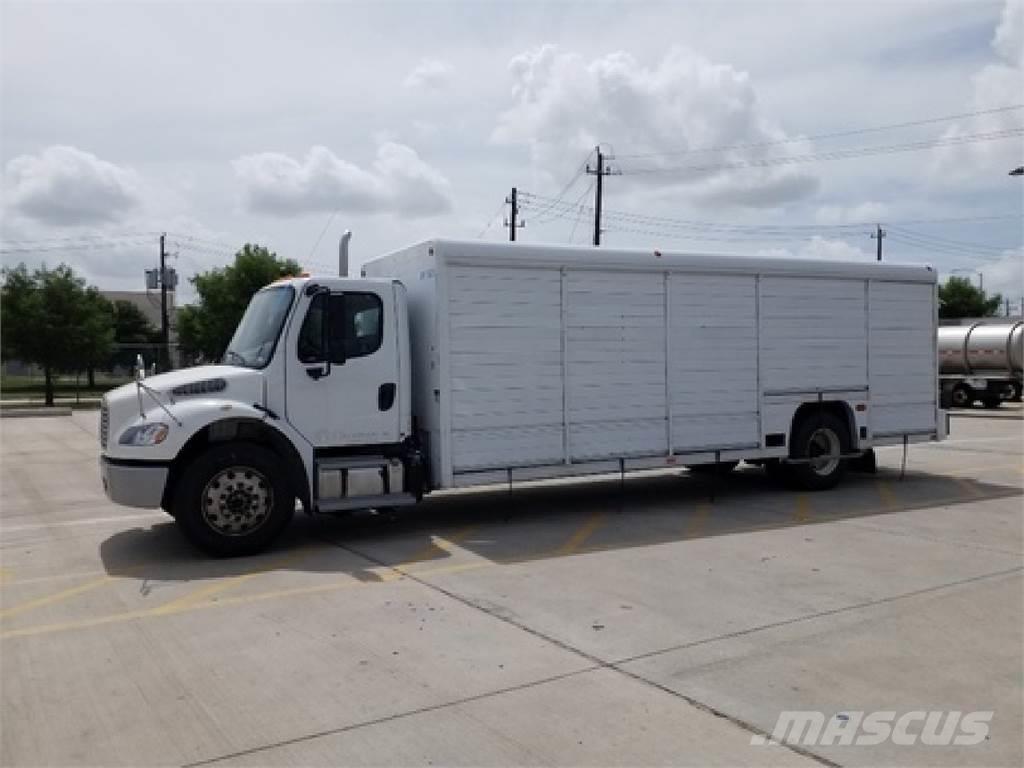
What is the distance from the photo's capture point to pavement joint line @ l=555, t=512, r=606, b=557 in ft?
28.0

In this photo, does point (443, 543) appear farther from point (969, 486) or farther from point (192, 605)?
point (969, 486)

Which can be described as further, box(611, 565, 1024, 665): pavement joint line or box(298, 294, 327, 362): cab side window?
box(298, 294, 327, 362): cab side window

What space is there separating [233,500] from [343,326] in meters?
1.98

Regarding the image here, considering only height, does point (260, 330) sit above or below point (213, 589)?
above

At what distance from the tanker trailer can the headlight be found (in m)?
29.0

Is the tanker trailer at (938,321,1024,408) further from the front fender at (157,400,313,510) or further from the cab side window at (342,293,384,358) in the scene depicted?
the front fender at (157,400,313,510)

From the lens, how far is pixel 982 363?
31922 mm

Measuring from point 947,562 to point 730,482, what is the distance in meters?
5.17

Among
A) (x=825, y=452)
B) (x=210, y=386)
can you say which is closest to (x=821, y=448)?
(x=825, y=452)

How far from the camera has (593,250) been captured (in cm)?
997

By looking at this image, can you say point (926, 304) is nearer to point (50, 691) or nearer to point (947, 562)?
point (947, 562)

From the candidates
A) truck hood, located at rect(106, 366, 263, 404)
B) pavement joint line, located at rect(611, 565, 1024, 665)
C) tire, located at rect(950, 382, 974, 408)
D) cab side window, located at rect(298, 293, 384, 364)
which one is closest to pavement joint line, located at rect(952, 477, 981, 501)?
pavement joint line, located at rect(611, 565, 1024, 665)

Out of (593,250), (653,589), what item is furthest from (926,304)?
(653,589)
